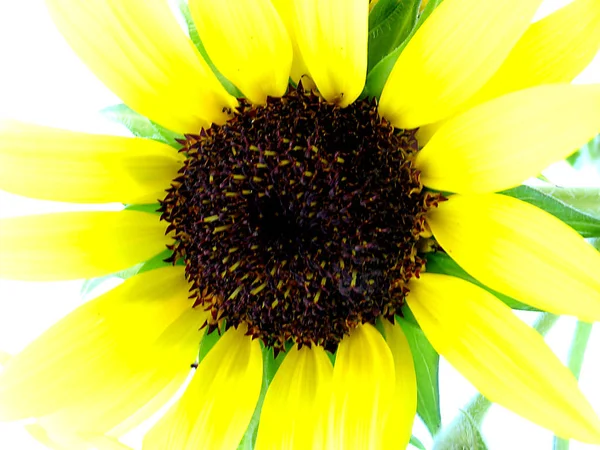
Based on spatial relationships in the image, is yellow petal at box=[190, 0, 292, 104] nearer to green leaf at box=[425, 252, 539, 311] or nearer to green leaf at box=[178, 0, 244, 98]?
green leaf at box=[178, 0, 244, 98]

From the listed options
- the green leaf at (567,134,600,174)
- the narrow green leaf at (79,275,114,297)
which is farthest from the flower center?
the green leaf at (567,134,600,174)

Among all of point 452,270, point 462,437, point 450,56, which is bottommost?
point 462,437

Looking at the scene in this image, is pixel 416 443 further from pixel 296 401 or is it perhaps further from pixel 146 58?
pixel 146 58

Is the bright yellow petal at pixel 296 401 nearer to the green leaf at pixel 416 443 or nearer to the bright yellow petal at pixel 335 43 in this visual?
the green leaf at pixel 416 443

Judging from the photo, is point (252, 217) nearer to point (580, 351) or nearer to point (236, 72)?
point (236, 72)

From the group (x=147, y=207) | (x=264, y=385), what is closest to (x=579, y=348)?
(x=264, y=385)

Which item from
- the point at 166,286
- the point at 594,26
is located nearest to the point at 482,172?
the point at 594,26

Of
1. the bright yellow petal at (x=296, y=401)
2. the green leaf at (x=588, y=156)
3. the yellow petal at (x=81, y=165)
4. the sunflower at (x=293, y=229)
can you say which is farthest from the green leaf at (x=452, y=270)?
the green leaf at (x=588, y=156)
